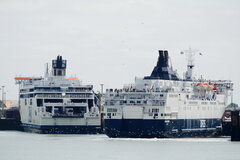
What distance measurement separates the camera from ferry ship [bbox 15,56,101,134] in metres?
140

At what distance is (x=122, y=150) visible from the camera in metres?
105

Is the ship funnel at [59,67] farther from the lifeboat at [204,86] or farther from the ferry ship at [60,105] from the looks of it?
the lifeboat at [204,86]

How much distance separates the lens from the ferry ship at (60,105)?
140 meters

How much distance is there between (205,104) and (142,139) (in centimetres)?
1686

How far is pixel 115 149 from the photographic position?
106125 millimetres

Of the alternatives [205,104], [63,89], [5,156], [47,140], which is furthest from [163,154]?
[63,89]

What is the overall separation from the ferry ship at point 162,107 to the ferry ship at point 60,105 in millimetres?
14778

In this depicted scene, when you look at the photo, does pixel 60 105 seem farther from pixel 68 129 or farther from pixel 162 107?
pixel 162 107

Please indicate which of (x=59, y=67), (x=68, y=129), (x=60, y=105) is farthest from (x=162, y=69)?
(x=59, y=67)

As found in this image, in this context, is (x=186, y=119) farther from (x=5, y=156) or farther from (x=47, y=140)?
(x=5, y=156)

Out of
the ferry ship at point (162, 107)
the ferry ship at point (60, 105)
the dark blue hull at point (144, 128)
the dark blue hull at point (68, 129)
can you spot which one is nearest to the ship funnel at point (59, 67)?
the ferry ship at point (60, 105)

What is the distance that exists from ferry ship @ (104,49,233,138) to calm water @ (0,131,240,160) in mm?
1536

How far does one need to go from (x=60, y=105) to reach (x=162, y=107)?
25.4 metres

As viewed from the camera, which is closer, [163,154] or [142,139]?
[163,154]
